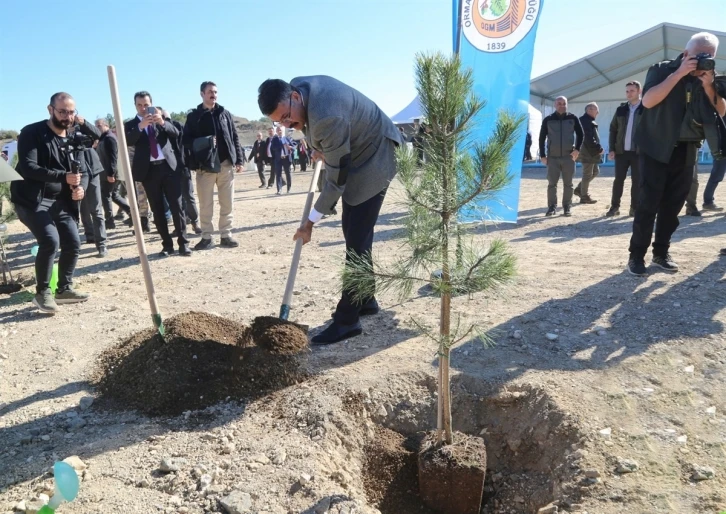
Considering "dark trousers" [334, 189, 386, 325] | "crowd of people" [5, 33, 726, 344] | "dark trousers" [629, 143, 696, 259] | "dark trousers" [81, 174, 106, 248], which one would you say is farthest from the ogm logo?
"dark trousers" [81, 174, 106, 248]

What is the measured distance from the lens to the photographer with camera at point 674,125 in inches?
147

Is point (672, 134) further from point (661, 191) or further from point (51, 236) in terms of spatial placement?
point (51, 236)

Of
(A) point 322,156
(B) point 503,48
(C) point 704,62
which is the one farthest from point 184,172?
(C) point 704,62

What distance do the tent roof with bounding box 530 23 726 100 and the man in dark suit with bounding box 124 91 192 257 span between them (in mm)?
14783

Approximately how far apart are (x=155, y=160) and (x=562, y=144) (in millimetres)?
5659

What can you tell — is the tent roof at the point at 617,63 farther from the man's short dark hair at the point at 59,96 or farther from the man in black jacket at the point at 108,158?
the man's short dark hair at the point at 59,96

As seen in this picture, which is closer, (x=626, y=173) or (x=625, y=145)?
(x=625, y=145)

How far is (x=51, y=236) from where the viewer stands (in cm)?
416

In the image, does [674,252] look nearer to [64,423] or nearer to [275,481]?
[275,481]

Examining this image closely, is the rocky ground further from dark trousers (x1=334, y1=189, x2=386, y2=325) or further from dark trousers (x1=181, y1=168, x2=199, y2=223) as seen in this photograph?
dark trousers (x1=181, y1=168, x2=199, y2=223)

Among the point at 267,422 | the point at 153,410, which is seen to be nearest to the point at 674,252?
the point at 267,422

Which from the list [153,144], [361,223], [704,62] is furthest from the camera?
[153,144]

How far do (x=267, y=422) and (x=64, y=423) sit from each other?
1.08 meters

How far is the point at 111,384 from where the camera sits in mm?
3037
